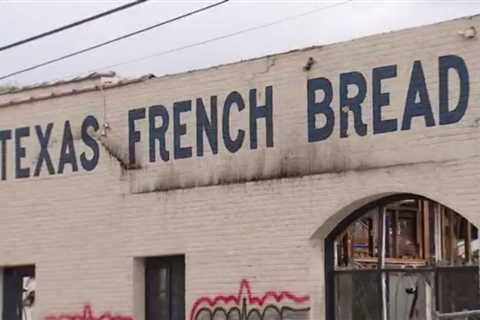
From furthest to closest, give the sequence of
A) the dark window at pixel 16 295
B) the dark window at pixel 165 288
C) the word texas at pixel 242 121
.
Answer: the dark window at pixel 16 295, the dark window at pixel 165 288, the word texas at pixel 242 121

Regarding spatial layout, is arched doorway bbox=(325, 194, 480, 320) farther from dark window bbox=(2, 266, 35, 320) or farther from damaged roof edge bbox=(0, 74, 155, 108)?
dark window bbox=(2, 266, 35, 320)

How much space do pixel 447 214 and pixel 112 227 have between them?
5.35 metres

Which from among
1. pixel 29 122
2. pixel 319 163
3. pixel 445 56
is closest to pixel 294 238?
pixel 319 163

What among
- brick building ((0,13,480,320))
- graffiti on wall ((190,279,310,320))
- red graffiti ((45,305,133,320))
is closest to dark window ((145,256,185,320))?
brick building ((0,13,480,320))

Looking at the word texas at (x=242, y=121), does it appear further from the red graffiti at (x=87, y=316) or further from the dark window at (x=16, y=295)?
the red graffiti at (x=87, y=316)

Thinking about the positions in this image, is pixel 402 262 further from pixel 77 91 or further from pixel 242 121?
pixel 77 91

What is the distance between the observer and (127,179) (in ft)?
57.8

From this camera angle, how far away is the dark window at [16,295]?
64.4ft

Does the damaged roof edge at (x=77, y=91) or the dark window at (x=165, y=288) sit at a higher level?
the damaged roof edge at (x=77, y=91)

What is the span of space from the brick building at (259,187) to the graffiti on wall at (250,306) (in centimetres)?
2

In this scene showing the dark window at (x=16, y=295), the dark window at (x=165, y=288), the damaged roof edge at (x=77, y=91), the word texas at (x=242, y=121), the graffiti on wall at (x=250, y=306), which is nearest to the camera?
the word texas at (x=242, y=121)

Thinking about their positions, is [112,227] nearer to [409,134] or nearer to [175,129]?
[175,129]

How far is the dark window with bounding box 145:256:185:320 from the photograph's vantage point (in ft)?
56.3

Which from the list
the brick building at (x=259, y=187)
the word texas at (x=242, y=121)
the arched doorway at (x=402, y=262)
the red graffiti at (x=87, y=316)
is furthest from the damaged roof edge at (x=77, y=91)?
the arched doorway at (x=402, y=262)
